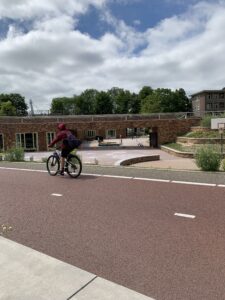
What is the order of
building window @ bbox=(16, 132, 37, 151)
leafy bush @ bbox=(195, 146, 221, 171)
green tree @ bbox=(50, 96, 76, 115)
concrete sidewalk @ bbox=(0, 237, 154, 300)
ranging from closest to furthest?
concrete sidewalk @ bbox=(0, 237, 154, 300) < leafy bush @ bbox=(195, 146, 221, 171) < building window @ bbox=(16, 132, 37, 151) < green tree @ bbox=(50, 96, 76, 115)

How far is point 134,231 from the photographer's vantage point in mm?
4617

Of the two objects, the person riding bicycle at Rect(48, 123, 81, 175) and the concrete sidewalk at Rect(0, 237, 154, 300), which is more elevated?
the person riding bicycle at Rect(48, 123, 81, 175)

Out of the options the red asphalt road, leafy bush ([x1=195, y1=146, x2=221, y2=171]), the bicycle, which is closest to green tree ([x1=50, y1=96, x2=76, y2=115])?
leafy bush ([x1=195, y1=146, x2=221, y2=171])

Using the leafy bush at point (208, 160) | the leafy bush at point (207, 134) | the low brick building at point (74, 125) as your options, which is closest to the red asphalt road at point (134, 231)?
the leafy bush at point (208, 160)

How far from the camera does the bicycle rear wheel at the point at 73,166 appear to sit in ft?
30.2

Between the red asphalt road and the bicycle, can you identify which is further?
the bicycle

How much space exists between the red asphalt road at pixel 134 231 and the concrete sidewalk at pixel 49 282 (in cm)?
18

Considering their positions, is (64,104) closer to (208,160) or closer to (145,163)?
(145,163)

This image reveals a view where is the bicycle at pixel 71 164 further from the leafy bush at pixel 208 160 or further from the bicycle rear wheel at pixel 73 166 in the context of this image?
the leafy bush at pixel 208 160

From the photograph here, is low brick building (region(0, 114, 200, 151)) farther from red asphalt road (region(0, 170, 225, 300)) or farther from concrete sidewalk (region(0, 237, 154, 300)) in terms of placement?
concrete sidewalk (region(0, 237, 154, 300))

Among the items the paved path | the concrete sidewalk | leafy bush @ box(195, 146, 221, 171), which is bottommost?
the paved path

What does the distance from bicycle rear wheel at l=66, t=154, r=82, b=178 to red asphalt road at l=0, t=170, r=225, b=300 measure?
4.24 feet

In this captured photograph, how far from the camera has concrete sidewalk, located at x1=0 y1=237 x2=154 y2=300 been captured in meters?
2.90

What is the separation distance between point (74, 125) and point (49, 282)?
3531 cm
